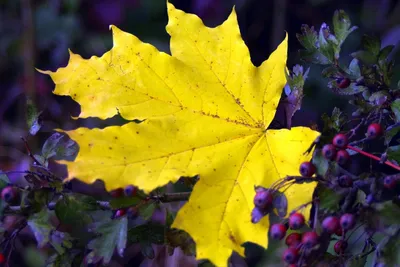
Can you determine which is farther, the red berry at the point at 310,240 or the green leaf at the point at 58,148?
the green leaf at the point at 58,148

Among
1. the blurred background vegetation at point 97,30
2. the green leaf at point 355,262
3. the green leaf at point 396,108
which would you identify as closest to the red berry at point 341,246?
the green leaf at point 355,262

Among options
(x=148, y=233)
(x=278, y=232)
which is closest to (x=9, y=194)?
(x=148, y=233)

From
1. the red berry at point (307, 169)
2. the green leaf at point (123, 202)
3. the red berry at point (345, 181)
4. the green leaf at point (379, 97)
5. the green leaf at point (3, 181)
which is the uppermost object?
the green leaf at point (379, 97)

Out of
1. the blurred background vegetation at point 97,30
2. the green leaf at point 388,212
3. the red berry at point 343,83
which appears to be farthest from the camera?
the blurred background vegetation at point 97,30

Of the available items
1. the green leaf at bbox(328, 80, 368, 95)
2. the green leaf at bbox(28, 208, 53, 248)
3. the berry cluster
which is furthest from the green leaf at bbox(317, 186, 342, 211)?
the green leaf at bbox(28, 208, 53, 248)

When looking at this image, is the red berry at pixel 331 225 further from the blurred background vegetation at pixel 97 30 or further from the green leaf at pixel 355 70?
the blurred background vegetation at pixel 97 30

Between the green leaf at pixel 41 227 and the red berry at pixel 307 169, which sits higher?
the red berry at pixel 307 169
